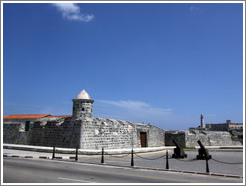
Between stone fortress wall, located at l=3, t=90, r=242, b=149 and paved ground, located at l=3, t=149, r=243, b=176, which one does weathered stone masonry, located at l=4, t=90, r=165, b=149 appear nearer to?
stone fortress wall, located at l=3, t=90, r=242, b=149

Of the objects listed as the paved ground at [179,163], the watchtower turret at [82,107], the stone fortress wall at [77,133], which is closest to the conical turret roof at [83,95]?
the watchtower turret at [82,107]

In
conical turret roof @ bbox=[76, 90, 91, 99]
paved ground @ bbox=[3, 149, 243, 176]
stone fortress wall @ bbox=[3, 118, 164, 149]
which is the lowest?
paved ground @ bbox=[3, 149, 243, 176]

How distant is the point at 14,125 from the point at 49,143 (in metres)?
5.93

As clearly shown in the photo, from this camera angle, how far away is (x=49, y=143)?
19.3m

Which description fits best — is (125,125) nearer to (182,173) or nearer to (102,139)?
(102,139)

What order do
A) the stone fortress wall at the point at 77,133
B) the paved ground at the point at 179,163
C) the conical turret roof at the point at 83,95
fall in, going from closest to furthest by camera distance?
the paved ground at the point at 179,163
the stone fortress wall at the point at 77,133
the conical turret roof at the point at 83,95

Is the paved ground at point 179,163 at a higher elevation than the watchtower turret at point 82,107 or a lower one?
lower

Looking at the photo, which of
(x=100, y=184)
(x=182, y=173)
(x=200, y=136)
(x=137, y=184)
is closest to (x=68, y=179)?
(x=100, y=184)

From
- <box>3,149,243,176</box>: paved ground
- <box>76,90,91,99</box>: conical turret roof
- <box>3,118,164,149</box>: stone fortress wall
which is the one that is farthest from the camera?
<box>76,90,91,99</box>: conical turret roof

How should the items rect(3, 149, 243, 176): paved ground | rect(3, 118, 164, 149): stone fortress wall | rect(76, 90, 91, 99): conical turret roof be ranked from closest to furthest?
1. rect(3, 149, 243, 176): paved ground
2. rect(3, 118, 164, 149): stone fortress wall
3. rect(76, 90, 91, 99): conical turret roof

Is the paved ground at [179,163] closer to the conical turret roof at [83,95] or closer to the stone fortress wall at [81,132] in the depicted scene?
the stone fortress wall at [81,132]

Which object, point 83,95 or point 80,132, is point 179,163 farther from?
point 83,95

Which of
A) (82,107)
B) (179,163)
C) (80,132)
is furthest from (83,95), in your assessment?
(179,163)

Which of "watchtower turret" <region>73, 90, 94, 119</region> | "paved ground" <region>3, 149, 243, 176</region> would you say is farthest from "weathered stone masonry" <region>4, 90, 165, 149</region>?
"paved ground" <region>3, 149, 243, 176</region>
